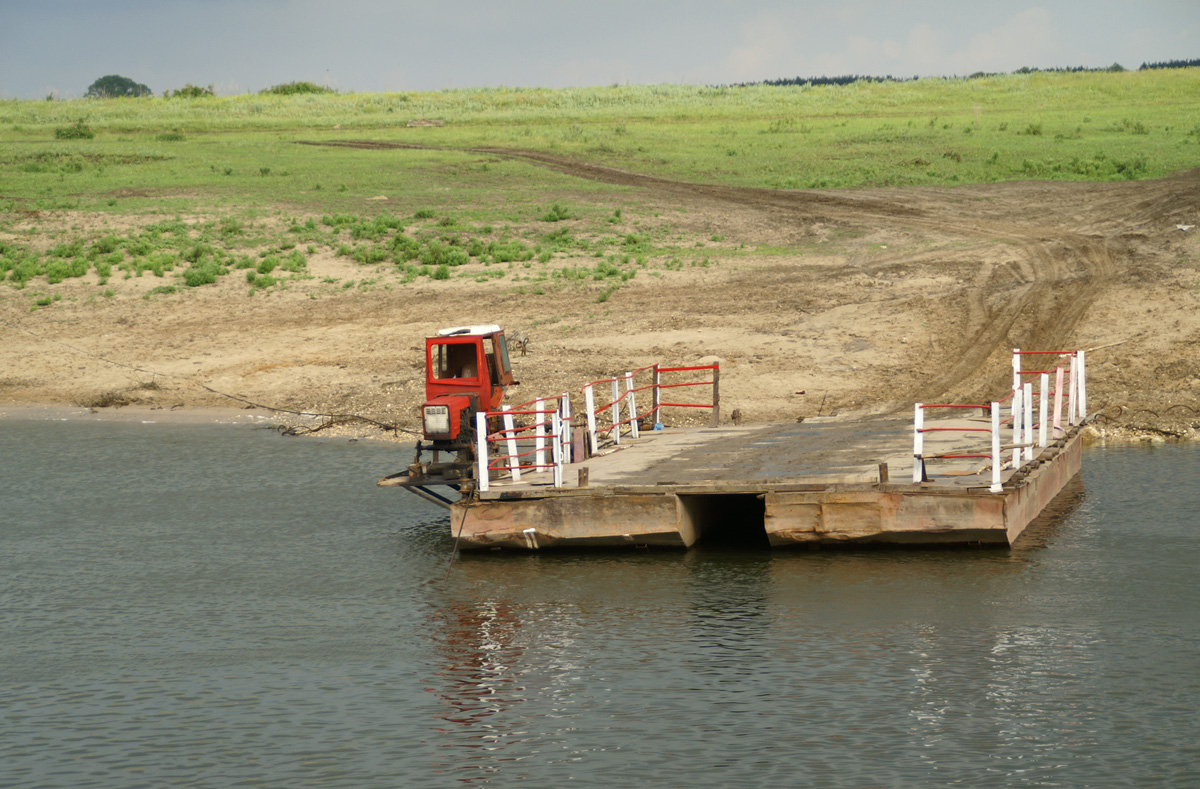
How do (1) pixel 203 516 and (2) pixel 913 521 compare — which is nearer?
(2) pixel 913 521

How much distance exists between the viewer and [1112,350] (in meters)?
29.8

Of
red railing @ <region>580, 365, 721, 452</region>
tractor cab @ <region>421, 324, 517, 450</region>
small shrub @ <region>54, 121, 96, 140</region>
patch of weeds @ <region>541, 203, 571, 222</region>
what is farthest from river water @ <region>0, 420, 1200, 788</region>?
small shrub @ <region>54, 121, 96, 140</region>

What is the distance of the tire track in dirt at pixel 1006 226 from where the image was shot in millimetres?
30875

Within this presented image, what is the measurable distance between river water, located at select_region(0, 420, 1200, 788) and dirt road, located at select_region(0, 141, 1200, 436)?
30.1 ft

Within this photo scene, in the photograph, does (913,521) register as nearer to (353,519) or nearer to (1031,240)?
(353,519)

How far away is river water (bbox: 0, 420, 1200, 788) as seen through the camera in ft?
36.2

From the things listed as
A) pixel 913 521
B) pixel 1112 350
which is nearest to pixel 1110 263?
pixel 1112 350

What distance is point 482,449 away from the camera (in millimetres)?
17750

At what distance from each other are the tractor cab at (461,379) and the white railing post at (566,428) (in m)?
1.10

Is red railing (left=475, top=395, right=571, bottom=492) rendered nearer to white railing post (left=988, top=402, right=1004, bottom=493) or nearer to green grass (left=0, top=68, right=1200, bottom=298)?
white railing post (left=988, top=402, right=1004, bottom=493)

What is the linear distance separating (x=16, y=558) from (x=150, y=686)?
6.60 metres

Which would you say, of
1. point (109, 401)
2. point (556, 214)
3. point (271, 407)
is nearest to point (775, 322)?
point (271, 407)

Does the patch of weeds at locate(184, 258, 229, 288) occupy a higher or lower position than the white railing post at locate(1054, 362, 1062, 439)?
higher

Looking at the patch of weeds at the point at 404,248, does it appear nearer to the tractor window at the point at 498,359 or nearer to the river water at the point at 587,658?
the river water at the point at 587,658
